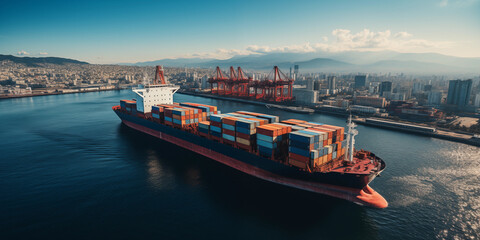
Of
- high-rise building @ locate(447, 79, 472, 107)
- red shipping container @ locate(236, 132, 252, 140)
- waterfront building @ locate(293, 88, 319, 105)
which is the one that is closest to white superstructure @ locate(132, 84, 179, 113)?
red shipping container @ locate(236, 132, 252, 140)

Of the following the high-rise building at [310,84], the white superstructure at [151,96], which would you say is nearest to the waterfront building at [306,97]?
the high-rise building at [310,84]

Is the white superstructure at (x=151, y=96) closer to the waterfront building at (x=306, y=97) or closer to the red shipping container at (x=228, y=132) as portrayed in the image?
the red shipping container at (x=228, y=132)

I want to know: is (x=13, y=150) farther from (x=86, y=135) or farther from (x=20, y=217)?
(x=20, y=217)

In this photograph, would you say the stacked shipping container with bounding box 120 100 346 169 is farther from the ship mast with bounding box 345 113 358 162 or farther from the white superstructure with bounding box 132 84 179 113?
the white superstructure with bounding box 132 84 179 113

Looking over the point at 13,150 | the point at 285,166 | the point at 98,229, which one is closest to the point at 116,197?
the point at 98,229

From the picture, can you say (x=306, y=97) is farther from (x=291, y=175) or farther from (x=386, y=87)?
(x=291, y=175)

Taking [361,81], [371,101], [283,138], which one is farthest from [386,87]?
[283,138]
